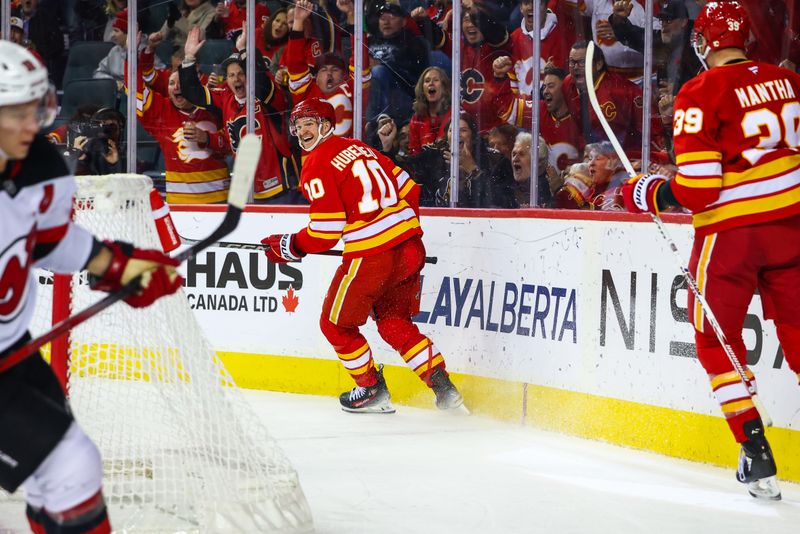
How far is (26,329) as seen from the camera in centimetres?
205

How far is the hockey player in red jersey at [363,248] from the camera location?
4395 mm

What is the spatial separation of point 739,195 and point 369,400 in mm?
1864

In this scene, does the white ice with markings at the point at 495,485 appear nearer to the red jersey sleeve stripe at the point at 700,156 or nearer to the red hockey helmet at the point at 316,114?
the red jersey sleeve stripe at the point at 700,156

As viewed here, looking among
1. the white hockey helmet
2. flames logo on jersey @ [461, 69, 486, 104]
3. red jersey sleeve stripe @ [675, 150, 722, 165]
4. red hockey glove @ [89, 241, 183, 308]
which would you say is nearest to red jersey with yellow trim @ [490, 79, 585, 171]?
flames logo on jersey @ [461, 69, 486, 104]

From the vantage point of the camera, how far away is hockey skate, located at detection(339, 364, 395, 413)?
457 centimetres

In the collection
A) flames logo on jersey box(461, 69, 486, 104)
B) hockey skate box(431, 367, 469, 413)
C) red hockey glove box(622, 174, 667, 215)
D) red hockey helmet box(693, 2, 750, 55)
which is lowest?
hockey skate box(431, 367, 469, 413)

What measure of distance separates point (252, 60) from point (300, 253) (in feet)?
5.12

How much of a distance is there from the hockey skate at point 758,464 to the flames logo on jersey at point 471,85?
2.34 meters

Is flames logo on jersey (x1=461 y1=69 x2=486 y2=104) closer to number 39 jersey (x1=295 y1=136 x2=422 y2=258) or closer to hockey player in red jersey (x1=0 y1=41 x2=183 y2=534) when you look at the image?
number 39 jersey (x1=295 y1=136 x2=422 y2=258)

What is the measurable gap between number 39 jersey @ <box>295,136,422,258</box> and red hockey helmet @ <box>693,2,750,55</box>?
5.11ft

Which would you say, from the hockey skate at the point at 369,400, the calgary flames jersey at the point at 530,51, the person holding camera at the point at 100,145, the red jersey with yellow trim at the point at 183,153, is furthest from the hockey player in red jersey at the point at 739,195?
the person holding camera at the point at 100,145

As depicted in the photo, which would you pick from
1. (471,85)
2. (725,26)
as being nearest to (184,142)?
(471,85)

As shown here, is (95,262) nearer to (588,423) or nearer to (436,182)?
(588,423)

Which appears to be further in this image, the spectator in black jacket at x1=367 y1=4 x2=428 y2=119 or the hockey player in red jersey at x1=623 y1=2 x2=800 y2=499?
the spectator in black jacket at x1=367 y1=4 x2=428 y2=119
